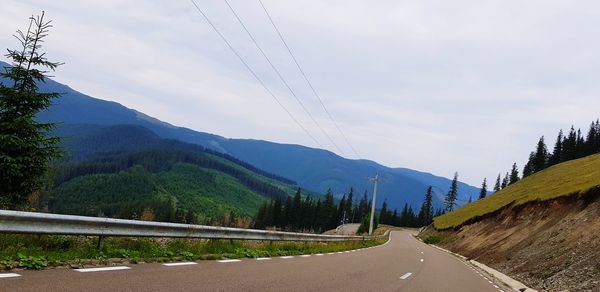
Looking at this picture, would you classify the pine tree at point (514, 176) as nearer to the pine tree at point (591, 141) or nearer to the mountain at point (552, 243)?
the pine tree at point (591, 141)

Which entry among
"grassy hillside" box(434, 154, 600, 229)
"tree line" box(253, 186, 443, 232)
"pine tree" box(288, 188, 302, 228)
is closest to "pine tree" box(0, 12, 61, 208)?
"grassy hillside" box(434, 154, 600, 229)

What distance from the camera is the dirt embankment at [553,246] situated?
56.4ft

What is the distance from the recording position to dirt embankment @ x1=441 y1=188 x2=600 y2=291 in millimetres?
17188

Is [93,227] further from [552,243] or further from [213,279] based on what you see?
[552,243]

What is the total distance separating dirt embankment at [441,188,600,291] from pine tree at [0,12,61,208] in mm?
18842

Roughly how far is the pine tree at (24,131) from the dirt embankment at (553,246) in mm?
18842

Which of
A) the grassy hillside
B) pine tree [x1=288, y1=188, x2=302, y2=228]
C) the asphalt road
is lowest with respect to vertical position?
pine tree [x1=288, y1=188, x2=302, y2=228]

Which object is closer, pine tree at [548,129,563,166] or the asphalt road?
the asphalt road

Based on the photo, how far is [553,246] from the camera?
23.1 meters

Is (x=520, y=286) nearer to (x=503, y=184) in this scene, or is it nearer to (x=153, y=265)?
(x=153, y=265)

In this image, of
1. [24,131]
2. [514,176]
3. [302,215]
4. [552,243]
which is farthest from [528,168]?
[24,131]

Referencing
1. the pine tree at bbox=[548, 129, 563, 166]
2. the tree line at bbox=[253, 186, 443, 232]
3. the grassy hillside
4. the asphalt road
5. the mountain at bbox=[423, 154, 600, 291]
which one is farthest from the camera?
the tree line at bbox=[253, 186, 443, 232]

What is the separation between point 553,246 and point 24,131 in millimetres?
23015

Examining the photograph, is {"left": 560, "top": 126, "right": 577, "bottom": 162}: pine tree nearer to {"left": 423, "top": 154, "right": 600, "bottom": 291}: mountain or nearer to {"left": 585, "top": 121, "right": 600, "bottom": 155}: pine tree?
{"left": 585, "top": 121, "right": 600, "bottom": 155}: pine tree
